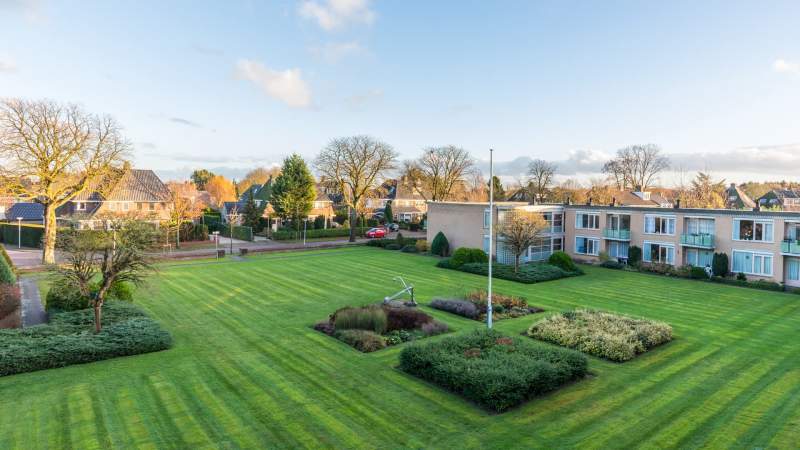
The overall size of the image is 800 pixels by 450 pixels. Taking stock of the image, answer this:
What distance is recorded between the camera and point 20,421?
40.4ft

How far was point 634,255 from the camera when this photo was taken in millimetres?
40906

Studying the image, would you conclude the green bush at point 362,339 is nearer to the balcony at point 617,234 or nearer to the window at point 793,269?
the balcony at point 617,234

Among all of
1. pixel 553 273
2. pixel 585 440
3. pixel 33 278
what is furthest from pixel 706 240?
pixel 33 278

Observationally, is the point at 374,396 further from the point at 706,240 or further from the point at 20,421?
the point at 706,240

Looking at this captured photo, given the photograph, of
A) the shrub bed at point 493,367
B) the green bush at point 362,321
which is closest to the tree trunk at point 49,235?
the green bush at point 362,321

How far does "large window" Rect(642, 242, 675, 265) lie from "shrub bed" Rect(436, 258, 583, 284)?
7.49m

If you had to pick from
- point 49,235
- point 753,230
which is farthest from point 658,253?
point 49,235

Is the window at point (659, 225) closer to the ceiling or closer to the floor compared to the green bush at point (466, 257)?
closer to the ceiling

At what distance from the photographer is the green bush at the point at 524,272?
34.6 metres

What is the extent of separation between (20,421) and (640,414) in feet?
54.6

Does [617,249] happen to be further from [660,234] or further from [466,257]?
[466,257]

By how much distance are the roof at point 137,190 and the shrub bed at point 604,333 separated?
1993 inches

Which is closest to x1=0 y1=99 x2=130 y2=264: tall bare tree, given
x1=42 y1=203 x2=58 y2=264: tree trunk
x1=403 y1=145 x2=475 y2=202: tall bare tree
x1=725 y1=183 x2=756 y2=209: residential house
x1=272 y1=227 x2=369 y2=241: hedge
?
x1=42 y1=203 x2=58 y2=264: tree trunk

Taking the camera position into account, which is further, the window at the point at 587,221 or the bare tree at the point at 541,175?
the bare tree at the point at 541,175
